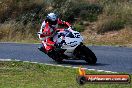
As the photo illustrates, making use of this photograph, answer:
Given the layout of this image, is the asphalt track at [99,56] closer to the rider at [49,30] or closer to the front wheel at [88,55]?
the front wheel at [88,55]

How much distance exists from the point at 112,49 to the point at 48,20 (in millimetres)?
5577

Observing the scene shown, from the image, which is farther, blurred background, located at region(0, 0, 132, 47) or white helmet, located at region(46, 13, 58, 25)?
blurred background, located at region(0, 0, 132, 47)

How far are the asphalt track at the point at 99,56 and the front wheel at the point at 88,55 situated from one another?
17 cm

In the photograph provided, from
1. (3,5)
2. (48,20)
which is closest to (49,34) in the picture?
(48,20)

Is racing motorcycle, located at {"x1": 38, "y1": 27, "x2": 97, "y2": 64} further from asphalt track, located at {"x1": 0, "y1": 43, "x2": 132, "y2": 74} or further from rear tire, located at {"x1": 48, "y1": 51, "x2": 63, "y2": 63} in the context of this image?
asphalt track, located at {"x1": 0, "y1": 43, "x2": 132, "y2": 74}

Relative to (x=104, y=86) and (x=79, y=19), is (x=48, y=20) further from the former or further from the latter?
(x=79, y=19)

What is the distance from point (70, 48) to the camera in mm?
17469

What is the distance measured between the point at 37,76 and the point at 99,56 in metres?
6.25

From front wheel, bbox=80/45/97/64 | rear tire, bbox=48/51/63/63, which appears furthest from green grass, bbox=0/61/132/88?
front wheel, bbox=80/45/97/64

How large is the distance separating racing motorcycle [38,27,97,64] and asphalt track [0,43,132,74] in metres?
0.23

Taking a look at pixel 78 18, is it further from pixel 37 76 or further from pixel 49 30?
pixel 37 76

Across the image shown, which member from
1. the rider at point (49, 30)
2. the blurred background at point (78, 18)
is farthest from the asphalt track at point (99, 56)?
the blurred background at point (78, 18)

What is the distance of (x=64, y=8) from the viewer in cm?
3388

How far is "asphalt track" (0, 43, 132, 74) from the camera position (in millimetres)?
16828
